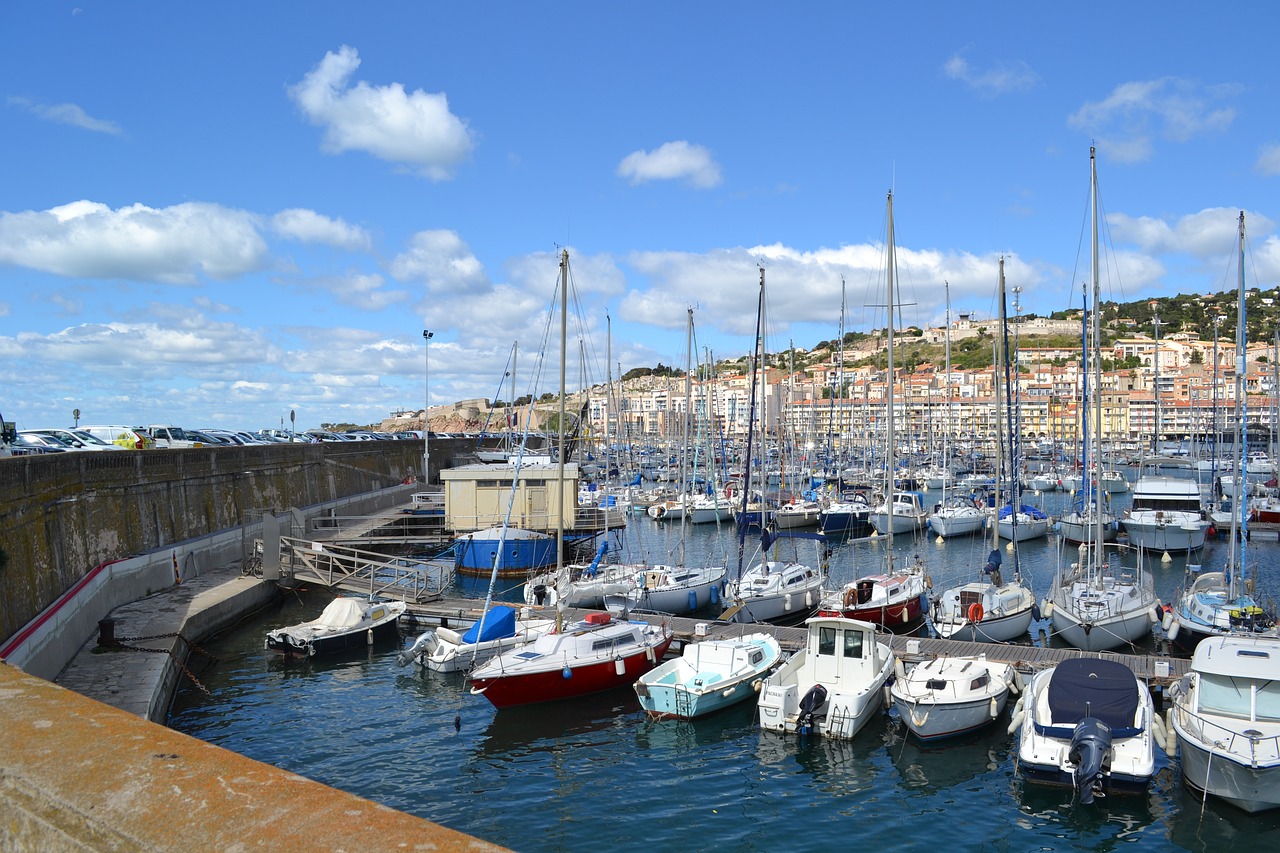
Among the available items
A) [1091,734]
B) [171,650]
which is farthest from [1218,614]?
[171,650]

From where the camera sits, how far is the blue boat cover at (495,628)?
74.3ft

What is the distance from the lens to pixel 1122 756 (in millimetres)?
15047

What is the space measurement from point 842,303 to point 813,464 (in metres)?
48.4

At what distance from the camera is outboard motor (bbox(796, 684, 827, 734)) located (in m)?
17.9

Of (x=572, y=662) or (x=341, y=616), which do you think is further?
(x=341, y=616)

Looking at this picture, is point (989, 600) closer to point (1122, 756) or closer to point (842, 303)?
point (1122, 756)

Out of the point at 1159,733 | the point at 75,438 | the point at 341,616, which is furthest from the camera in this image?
the point at 75,438

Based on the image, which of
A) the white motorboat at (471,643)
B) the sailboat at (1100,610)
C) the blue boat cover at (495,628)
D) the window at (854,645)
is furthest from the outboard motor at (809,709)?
the sailboat at (1100,610)

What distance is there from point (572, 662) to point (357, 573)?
14.0 metres

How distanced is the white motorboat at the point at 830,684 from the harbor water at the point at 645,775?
0.40 metres

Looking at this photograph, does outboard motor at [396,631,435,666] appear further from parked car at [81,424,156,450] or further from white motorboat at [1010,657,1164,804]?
parked car at [81,424,156,450]

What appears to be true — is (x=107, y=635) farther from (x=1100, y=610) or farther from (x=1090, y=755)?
(x=1100, y=610)

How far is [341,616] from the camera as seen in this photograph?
24859 mm

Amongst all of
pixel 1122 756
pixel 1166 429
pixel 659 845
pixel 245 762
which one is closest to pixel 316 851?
pixel 245 762
